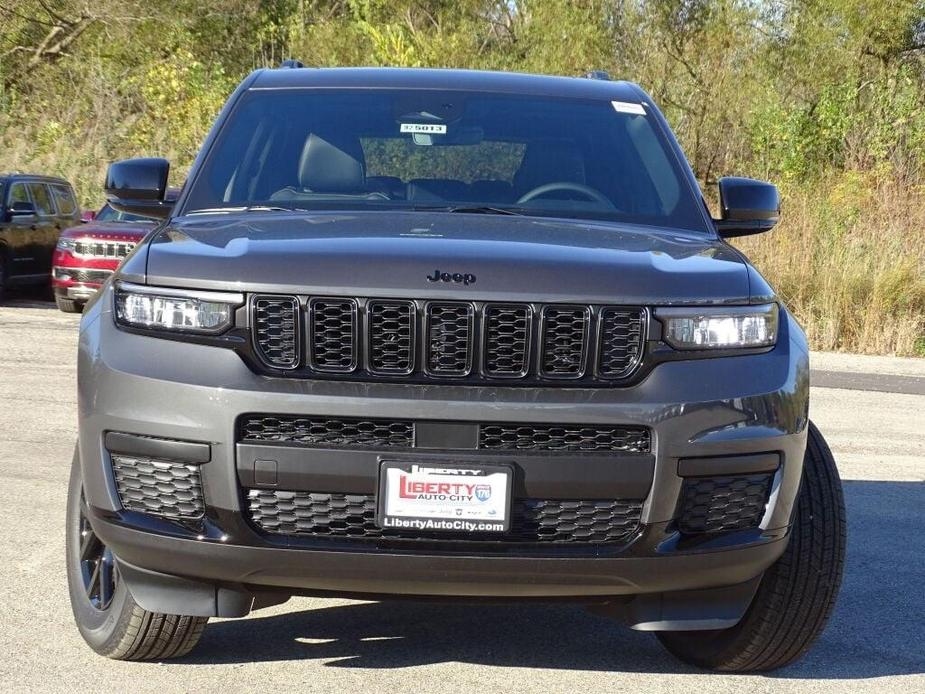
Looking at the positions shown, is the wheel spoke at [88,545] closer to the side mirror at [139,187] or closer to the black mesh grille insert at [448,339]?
the side mirror at [139,187]

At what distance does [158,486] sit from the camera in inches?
141

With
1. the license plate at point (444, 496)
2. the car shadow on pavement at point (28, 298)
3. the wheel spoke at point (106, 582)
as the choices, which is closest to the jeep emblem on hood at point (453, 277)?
the license plate at point (444, 496)

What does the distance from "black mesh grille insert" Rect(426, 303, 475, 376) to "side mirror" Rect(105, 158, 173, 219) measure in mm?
1590

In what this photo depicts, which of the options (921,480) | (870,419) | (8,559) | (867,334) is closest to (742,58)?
(867,334)

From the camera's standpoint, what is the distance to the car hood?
3.52 m

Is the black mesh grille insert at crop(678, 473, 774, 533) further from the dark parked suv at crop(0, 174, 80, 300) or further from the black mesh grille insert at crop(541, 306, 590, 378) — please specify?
the dark parked suv at crop(0, 174, 80, 300)

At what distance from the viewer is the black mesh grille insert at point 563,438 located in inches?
136

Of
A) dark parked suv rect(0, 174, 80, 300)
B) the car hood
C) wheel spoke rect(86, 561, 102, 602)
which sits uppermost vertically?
the car hood

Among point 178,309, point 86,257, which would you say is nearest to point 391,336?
point 178,309

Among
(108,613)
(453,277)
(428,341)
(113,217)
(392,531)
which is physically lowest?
(113,217)

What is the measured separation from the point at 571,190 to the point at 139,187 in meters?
1.43

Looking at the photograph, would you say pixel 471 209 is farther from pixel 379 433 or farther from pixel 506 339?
pixel 379 433

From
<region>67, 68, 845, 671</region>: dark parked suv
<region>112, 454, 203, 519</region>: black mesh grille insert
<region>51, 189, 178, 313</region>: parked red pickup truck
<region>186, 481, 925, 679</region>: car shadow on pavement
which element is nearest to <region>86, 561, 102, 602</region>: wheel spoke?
<region>186, 481, 925, 679</region>: car shadow on pavement

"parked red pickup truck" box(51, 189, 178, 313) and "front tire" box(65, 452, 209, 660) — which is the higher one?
"front tire" box(65, 452, 209, 660)
